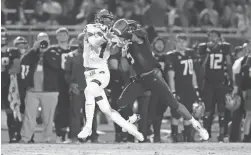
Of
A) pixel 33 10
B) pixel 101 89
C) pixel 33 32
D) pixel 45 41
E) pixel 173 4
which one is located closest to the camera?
pixel 101 89

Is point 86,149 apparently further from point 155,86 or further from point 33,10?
point 33,10

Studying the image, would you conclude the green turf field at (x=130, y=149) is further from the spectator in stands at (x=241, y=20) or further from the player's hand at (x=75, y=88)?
the spectator in stands at (x=241, y=20)

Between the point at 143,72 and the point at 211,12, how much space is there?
8.67 m

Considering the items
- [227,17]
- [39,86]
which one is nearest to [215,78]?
[39,86]

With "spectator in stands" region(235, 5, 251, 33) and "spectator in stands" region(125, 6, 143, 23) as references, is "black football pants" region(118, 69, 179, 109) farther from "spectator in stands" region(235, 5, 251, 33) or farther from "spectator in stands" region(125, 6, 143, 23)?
"spectator in stands" region(235, 5, 251, 33)

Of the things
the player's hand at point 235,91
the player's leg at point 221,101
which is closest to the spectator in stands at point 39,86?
the player's leg at point 221,101

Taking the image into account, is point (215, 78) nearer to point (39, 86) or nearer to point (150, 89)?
point (150, 89)

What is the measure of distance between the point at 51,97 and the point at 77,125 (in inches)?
29.2

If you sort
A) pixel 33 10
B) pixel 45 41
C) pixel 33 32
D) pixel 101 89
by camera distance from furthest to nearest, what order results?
pixel 33 10 < pixel 33 32 < pixel 45 41 < pixel 101 89

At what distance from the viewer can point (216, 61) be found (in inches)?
634

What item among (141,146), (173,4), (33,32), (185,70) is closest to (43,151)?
(141,146)

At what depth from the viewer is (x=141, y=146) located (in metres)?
13.6

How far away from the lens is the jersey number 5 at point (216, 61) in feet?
52.8

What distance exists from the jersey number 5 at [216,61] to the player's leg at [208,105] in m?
0.39
